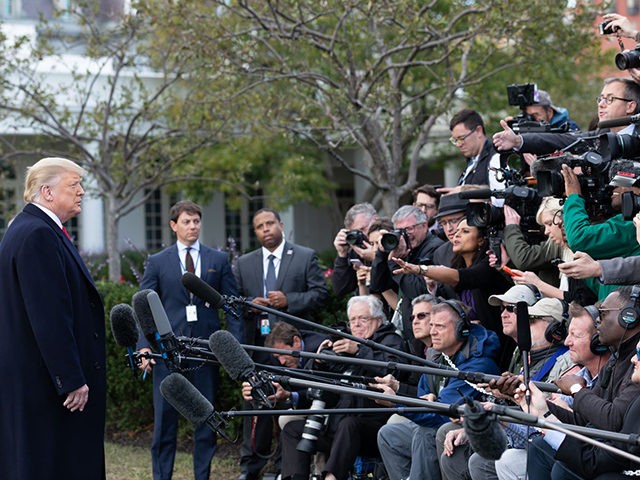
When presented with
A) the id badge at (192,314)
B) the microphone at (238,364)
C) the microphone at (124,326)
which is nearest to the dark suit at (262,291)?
the id badge at (192,314)

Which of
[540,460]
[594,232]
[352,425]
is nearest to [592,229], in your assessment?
[594,232]

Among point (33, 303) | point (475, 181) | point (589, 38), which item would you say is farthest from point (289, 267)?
point (589, 38)

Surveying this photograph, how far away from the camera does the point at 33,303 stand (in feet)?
21.1

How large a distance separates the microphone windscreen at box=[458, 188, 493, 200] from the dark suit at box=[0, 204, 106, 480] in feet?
8.69

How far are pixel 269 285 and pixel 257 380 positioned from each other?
5.01m

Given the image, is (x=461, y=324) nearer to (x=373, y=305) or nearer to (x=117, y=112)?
(x=373, y=305)

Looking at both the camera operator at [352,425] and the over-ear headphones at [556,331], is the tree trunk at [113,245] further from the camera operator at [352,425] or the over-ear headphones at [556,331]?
the over-ear headphones at [556,331]

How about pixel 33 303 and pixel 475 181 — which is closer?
pixel 33 303

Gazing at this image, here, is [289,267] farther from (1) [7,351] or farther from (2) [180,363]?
(2) [180,363]

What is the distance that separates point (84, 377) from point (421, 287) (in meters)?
3.06

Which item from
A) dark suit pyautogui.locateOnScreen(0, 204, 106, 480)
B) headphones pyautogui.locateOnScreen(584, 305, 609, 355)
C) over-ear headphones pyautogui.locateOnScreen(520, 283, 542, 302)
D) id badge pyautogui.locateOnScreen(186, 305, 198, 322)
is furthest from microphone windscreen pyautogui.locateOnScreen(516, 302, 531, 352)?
id badge pyautogui.locateOnScreen(186, 305, 198, 322)

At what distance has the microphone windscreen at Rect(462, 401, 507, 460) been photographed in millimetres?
4074

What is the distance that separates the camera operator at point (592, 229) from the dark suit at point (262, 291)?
362 centimetres

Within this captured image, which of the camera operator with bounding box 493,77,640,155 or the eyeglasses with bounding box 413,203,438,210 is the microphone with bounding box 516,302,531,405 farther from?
the eyeglasses with bounding box 413,203,438,210
